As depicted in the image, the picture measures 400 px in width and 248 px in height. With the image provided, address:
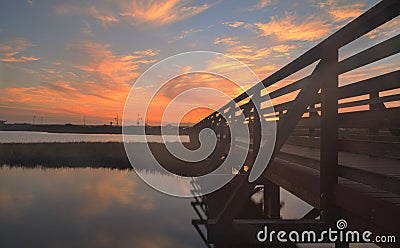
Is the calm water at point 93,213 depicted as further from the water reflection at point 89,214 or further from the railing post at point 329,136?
the railing post at point 329,136

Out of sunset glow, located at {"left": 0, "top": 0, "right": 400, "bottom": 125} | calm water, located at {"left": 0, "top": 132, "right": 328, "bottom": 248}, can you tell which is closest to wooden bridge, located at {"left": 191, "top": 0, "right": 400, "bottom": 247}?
sunset glow, located at {"left": 0, "top": 0, "right": 400, "bottom": 125}

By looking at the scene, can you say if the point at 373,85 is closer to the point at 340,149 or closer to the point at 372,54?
the point at 372,54

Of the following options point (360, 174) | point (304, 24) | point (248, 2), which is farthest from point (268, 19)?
point (360, 174)

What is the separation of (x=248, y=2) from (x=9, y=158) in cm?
2342

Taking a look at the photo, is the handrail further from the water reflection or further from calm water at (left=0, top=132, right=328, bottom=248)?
the water reflection

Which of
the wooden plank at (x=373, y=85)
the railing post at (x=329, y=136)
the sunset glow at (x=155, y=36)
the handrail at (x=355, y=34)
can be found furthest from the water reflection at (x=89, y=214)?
the wooden plank at (x=373, y=85)

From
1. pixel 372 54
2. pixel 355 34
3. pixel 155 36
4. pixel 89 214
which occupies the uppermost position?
pixel 155 36

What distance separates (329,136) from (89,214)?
1197cm

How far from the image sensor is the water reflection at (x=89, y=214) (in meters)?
10.5

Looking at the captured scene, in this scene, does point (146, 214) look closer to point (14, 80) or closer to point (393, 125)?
point (393, 125)

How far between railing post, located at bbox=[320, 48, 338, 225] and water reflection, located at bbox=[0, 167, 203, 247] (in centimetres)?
794

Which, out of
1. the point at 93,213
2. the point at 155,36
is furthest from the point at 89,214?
the point at 155,36

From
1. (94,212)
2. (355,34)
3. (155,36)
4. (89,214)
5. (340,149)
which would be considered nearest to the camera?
(355,34)

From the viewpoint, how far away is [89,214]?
1297cm
